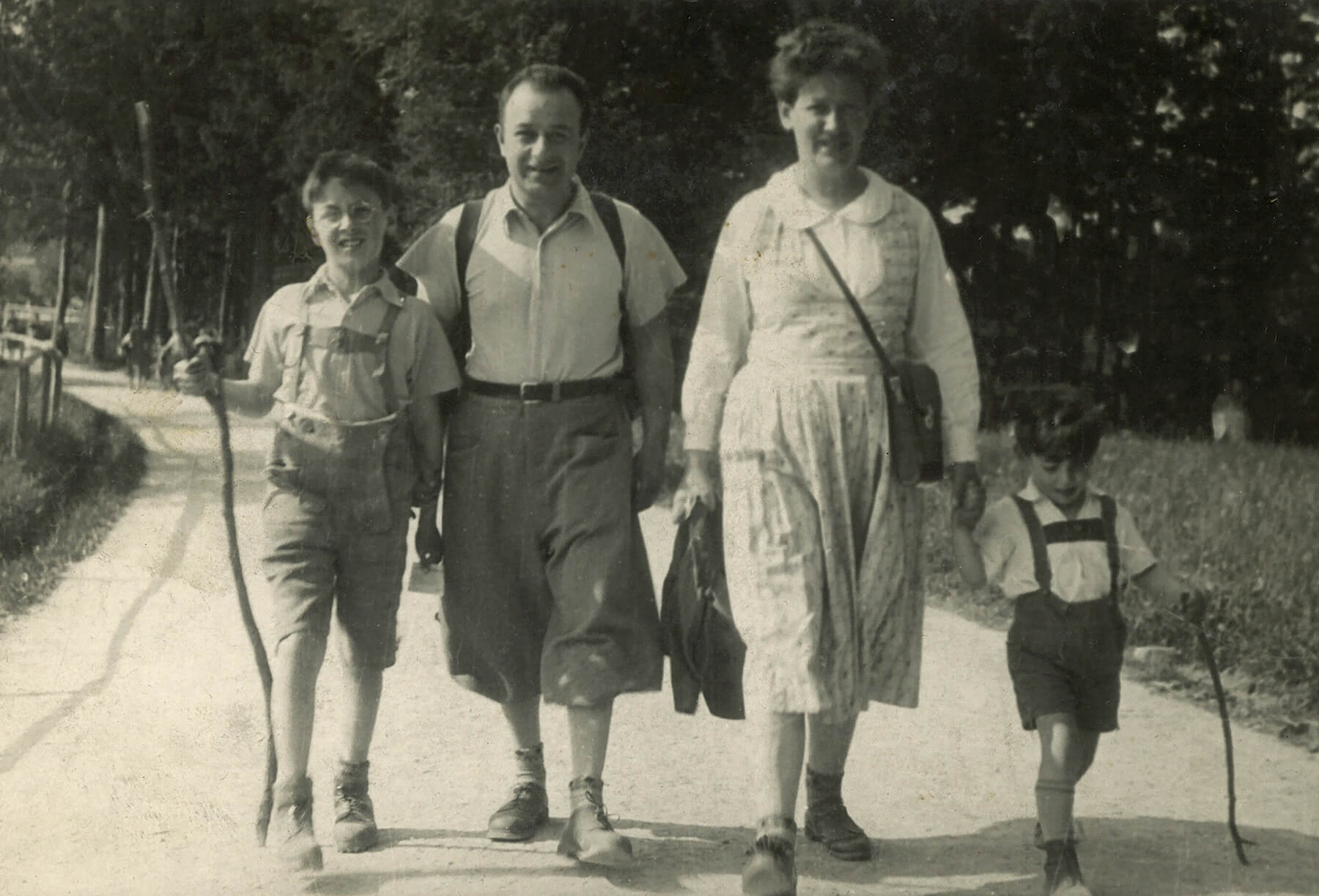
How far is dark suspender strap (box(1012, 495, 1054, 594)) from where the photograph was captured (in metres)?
3.44

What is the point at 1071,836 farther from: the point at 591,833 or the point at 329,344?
the point at 329,344

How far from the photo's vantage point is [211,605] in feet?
21.3

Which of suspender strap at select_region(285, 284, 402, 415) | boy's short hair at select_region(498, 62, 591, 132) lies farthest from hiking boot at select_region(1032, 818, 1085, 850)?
boy's short hair at select_region(498, 62, 591, 132)

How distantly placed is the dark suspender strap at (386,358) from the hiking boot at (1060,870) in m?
1.90

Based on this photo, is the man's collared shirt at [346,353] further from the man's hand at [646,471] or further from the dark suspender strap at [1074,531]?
the dark suspender strap at [1074,531]

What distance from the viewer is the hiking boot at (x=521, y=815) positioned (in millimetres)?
3768

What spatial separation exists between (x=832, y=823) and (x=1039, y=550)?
893mm

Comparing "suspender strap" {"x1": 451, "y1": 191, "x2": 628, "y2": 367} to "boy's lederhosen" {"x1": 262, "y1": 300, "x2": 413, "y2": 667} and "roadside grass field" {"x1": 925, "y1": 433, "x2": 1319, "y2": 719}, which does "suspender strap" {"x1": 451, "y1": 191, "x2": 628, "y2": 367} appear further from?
"roadside grass field" {"x1": 925, "y1": 433, "x2": 1319, "y2": 719}

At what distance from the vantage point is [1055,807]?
11.1 feet

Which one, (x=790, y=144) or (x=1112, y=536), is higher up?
(x=790, y=144)

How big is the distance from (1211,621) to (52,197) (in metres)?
4.69

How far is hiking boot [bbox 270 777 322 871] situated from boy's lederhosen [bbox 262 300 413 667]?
0.37 metres

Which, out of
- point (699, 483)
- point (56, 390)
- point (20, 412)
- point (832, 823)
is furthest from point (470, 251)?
point (56, 390)

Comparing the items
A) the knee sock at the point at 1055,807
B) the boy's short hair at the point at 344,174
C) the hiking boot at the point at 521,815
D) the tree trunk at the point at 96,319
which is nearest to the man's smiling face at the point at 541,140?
the boy's short hair at the point at 344,174
